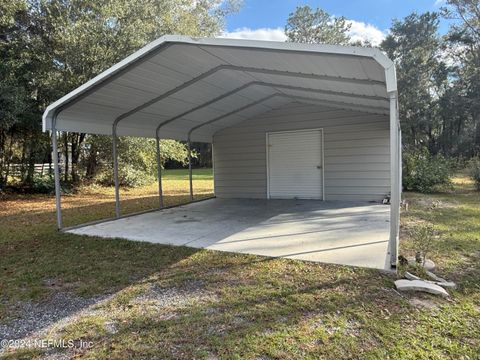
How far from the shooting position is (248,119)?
902 cm

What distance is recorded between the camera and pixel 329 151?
26.5 feet

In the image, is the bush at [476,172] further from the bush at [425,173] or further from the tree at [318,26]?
the tree at [318,26]

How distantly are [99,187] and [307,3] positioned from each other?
19.6 meters

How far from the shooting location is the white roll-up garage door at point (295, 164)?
8.32 m

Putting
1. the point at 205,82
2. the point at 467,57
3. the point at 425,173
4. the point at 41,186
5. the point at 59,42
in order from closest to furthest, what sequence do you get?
the point at 205,82
the point at 59,42
the point at 425,173
the point at 41,186
the point at 467,57

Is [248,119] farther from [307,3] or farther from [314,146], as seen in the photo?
[307,3]

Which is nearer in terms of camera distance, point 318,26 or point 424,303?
point 424,303

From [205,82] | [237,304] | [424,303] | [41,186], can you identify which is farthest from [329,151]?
[41,186]

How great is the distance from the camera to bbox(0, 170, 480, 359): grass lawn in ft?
6.44

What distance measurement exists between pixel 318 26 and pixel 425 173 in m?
17.6

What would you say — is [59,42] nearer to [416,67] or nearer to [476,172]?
[476,172]

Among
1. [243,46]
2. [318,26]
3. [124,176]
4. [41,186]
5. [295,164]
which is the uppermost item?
[318,26]

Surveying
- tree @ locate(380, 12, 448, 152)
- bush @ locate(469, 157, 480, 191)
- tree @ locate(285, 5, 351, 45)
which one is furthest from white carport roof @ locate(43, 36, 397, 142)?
tree @ locate(285, 5, 351, 45)

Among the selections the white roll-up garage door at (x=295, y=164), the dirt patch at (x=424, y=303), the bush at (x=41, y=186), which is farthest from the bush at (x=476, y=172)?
the bush at (x=41, y=186)
